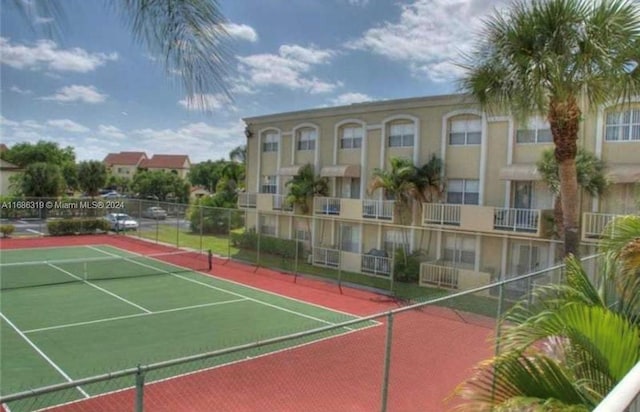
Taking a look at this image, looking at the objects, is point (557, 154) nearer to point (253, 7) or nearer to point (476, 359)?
point (476, 359)

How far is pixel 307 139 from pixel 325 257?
25.6 feet

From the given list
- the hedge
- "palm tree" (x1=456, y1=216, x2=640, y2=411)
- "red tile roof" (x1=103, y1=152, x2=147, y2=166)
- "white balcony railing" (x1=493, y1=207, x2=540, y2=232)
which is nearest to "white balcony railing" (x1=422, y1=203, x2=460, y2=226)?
"white balcony railing" (x1=493, y1=207, x2=540, y2=232)

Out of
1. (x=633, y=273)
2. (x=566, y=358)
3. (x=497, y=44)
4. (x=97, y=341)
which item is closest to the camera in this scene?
(x=566, y=358)

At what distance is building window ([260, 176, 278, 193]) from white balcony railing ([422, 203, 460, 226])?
40.4 ft

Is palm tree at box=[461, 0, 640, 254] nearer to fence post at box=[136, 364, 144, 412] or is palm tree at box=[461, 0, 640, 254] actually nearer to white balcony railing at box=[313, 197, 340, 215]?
fence post at box=[136, 364, 144, 412]

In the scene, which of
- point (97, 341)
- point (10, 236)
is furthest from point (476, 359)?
point (10, 236)

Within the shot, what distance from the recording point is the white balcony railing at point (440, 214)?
22.1 m

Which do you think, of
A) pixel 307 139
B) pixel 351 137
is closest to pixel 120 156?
pixel 351 137

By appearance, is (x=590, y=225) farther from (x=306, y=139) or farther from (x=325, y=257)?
(x=306, y=139)

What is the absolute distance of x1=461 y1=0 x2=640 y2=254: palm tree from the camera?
34.3ft

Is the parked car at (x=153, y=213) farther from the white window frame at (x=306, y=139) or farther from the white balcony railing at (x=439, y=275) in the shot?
the white balcony railing at (x=439, y=275)

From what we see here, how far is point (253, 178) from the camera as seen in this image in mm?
33875

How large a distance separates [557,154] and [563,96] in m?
1.65

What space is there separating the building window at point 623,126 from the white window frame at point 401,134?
8.73m
